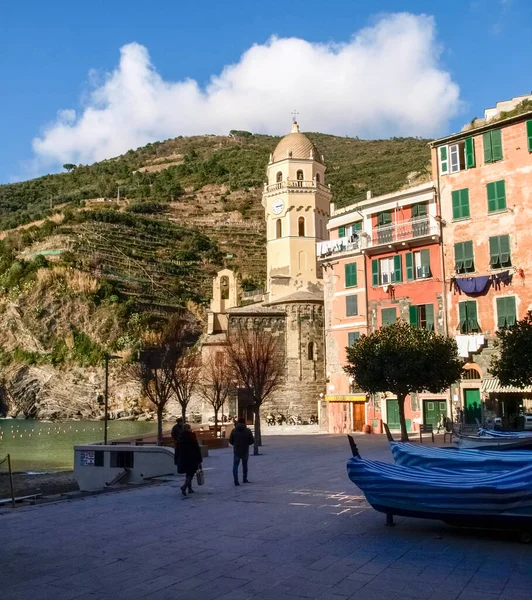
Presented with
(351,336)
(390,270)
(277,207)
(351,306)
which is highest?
(277,207)

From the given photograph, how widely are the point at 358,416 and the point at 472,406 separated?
7.42 meters

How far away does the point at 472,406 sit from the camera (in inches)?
1196

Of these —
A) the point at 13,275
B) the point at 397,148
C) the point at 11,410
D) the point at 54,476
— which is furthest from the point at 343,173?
the point at 54,476

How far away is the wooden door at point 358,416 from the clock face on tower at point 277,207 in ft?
76.3

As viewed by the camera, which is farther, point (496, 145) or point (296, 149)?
point (296, 149)

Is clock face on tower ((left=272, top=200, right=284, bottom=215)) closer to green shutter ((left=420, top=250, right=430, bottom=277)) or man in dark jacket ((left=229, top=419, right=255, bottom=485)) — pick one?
green shutter ((left=420, top=250, right=430, bottom=277))

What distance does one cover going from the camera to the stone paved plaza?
6199 mm

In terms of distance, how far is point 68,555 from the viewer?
7887 mm

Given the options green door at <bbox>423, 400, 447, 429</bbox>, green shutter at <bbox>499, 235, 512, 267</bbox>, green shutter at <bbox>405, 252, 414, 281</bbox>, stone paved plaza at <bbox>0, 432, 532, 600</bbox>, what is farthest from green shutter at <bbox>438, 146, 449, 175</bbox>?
stone paved plaza at <bbox>0, 432, 532, 600</bbox>

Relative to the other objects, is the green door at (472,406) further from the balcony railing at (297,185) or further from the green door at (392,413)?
the balcony railing at (297,185)

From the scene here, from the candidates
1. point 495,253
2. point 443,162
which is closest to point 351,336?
point 495,253

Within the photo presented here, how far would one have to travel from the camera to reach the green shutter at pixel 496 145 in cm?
3064

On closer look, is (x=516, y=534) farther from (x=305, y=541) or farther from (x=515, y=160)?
(x=515, y=160)

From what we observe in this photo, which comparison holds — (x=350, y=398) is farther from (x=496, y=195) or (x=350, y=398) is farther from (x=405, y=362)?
(x=496, y=195)
